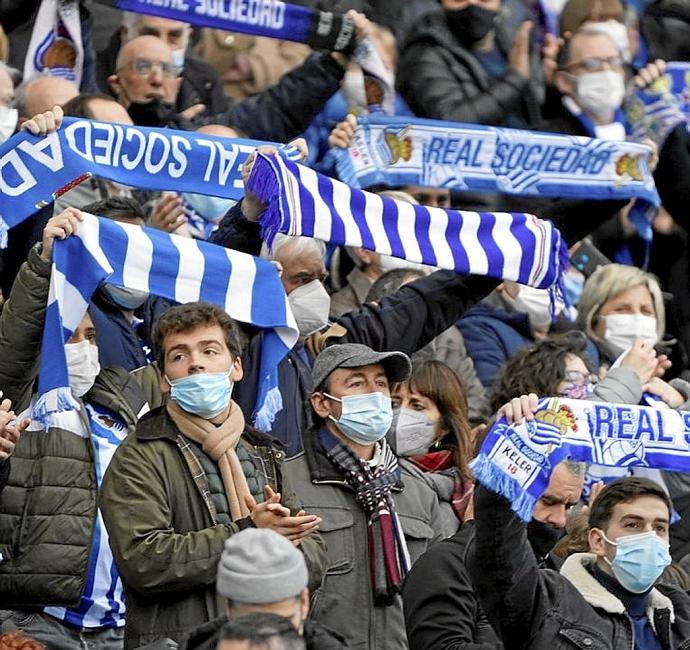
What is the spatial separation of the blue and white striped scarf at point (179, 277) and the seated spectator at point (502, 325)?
2334 millimetres

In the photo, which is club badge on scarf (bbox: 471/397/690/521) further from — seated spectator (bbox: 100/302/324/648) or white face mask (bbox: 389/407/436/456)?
white face mask (bbox: 389/407/436/456)

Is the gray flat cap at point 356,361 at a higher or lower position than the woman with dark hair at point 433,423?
higher

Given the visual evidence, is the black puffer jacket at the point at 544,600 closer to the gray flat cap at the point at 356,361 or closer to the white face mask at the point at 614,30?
the gray flat cap at the point at 356,361

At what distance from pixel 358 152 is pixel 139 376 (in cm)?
245

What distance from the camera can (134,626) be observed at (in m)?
7.13

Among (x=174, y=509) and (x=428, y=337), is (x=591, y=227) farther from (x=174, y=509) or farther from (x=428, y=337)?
(x=174, y=509)

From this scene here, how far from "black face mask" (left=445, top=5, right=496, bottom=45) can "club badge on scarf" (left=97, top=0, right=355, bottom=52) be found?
2126mm

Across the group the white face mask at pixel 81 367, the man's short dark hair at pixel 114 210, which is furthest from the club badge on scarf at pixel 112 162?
the white face mask at pixel 81 367

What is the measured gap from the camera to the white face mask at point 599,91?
11750 mm

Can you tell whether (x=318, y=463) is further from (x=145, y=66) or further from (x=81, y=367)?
(x=145, y=66)

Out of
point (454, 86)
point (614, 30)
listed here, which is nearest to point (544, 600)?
point (454, 86)

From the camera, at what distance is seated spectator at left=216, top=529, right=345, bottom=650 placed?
5934 millimetres

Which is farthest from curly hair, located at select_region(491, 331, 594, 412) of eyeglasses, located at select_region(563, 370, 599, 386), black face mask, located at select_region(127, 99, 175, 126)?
black face mask, located at select_region(127, 99, 175, 126)

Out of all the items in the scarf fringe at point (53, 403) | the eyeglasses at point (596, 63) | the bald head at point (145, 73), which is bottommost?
the scarf fringe at point (53, 403)
